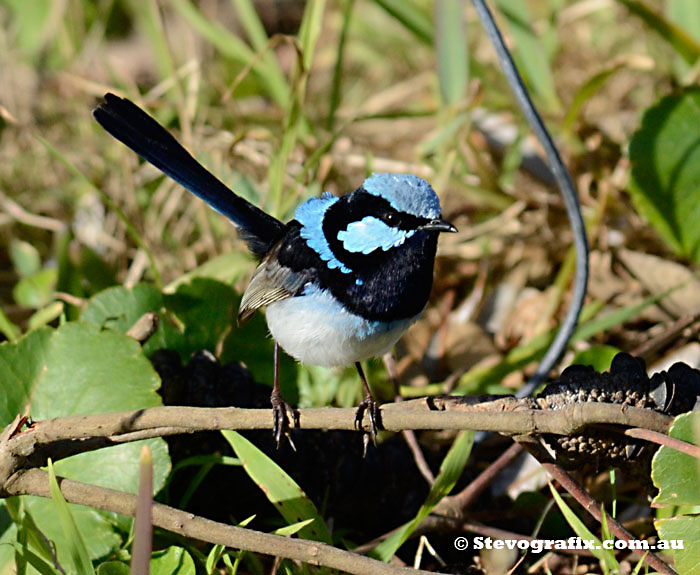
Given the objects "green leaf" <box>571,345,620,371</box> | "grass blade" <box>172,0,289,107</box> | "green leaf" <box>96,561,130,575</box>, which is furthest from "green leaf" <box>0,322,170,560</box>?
"grass blade" <box>172,0,289,107</box>

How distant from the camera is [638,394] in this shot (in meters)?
1.90

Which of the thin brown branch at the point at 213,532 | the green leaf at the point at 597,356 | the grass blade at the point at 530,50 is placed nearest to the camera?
the thin brown branch at the point at 213,532

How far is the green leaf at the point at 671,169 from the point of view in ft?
9.22

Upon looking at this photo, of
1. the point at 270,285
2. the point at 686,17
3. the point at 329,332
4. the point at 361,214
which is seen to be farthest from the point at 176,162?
the point at 686,17

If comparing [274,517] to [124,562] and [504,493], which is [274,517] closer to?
[124,562]

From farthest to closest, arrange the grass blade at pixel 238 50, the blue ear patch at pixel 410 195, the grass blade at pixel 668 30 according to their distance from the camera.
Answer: the grass blade at pixel 238 50
the grass blade at pixel 668 30
the blue ear patch at pixel 410 195

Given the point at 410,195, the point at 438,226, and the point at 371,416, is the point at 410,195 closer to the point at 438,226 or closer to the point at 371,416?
the point at 438,226

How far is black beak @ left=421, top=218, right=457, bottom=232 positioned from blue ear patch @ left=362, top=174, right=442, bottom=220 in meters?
0.01

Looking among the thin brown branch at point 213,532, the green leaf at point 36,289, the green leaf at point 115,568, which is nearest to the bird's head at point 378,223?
the thin brown branch at point 213,532

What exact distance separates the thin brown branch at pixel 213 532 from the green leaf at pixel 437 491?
1.02 ft

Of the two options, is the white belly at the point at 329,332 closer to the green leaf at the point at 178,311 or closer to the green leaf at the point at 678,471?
the green leaf at the point at 178,311

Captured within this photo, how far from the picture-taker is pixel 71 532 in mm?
1636

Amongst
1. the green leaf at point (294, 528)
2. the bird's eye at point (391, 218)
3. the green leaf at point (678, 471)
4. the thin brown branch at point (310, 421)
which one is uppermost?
the bird's eye at point (391, 218)

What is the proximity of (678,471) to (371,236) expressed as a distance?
0.92 meters
